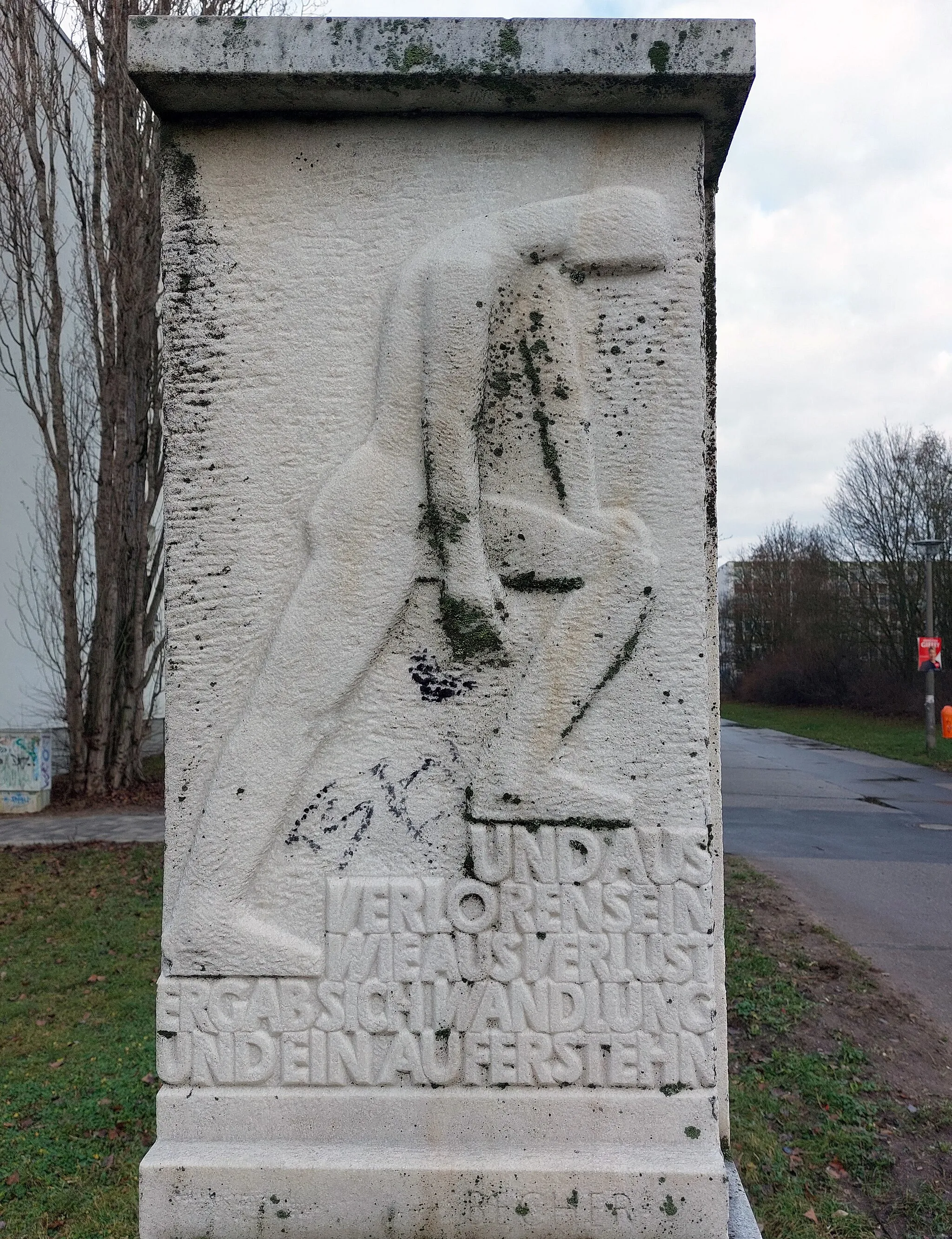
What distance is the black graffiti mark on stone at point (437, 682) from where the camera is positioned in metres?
2.00

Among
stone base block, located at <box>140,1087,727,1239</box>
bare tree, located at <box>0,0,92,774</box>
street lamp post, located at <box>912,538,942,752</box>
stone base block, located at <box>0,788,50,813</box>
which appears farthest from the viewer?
street lamp post, located at <box>912,538,942,752</box>

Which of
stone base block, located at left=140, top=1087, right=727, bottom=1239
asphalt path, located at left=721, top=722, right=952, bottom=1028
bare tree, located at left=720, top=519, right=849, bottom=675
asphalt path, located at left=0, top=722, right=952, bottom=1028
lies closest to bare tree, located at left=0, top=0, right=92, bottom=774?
asphalt path, located at left=0, top=722, right=952, bottom=1028

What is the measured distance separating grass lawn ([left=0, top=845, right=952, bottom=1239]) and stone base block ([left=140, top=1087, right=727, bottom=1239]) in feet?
3.99

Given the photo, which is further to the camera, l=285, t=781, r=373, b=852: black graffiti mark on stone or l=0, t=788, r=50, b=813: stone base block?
l=0, t=788, r=50, b=813: stone base block

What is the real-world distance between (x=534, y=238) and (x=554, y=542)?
648 mm

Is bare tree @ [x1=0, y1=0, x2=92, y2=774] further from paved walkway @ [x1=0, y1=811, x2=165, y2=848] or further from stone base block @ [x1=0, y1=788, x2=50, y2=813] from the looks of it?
paved walkway @ [x1=0, y1=811, x2=165, y2=848]

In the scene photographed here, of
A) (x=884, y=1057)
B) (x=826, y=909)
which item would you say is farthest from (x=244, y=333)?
(x=826, y=909)

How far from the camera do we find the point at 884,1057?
4340mm

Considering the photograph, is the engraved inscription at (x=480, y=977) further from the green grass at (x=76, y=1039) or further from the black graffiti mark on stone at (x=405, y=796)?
the green grass at (x=76, y=1039)

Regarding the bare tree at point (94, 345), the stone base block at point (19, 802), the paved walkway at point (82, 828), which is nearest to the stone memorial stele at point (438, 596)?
the paved walkway at point (82, 828)

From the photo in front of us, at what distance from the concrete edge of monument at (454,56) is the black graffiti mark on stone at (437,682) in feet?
Answer: 3.89

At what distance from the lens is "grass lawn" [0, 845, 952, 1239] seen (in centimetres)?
306

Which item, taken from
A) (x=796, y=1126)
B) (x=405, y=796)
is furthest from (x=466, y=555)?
(x=796, y=1126)

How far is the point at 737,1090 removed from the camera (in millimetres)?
3914
